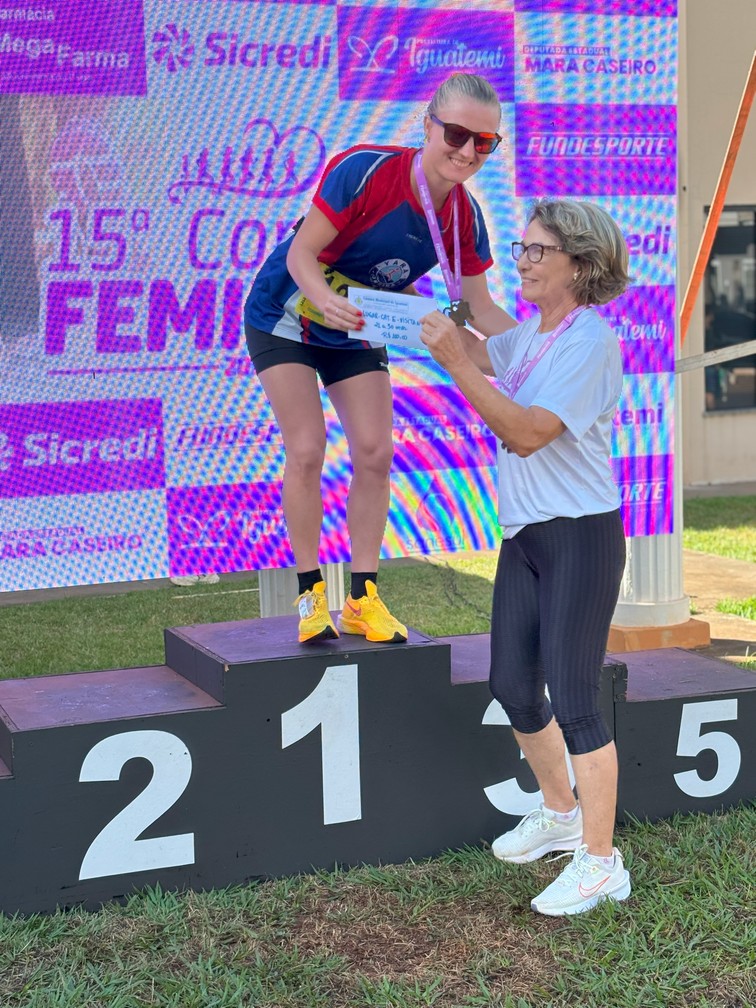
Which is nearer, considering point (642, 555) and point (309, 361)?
point (309, 361)

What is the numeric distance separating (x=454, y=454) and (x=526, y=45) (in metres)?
1.73

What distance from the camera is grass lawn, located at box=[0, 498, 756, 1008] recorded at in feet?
→ 8.79

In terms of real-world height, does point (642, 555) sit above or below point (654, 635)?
above

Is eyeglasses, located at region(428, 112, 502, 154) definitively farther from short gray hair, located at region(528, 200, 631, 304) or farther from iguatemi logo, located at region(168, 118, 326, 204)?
iguatemi logo, located at region(168, 118, 326, 204)

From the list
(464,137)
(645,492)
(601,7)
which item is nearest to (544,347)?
(464,137)

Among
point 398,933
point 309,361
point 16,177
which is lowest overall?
point 398,933

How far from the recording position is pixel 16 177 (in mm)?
4543

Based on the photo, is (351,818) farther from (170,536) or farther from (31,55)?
(31,55)

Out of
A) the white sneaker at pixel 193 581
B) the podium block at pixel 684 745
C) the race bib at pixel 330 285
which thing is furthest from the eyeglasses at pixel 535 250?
the white sneaker at pixel 193 581

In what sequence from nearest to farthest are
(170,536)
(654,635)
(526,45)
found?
(170,536) → (526,45) → (654,635)

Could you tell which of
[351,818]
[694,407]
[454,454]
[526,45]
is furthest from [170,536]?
[694,407]

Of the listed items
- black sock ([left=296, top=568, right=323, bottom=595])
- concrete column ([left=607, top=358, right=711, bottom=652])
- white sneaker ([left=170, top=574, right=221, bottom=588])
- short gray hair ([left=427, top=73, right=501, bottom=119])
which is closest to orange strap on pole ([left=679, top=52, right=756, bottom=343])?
concrete column ([left=607, top=358, right=711, bottom=652])

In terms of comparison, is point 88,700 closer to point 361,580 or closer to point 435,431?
point 361,580

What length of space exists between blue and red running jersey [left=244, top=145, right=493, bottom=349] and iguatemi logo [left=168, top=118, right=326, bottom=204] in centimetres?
→ 137
